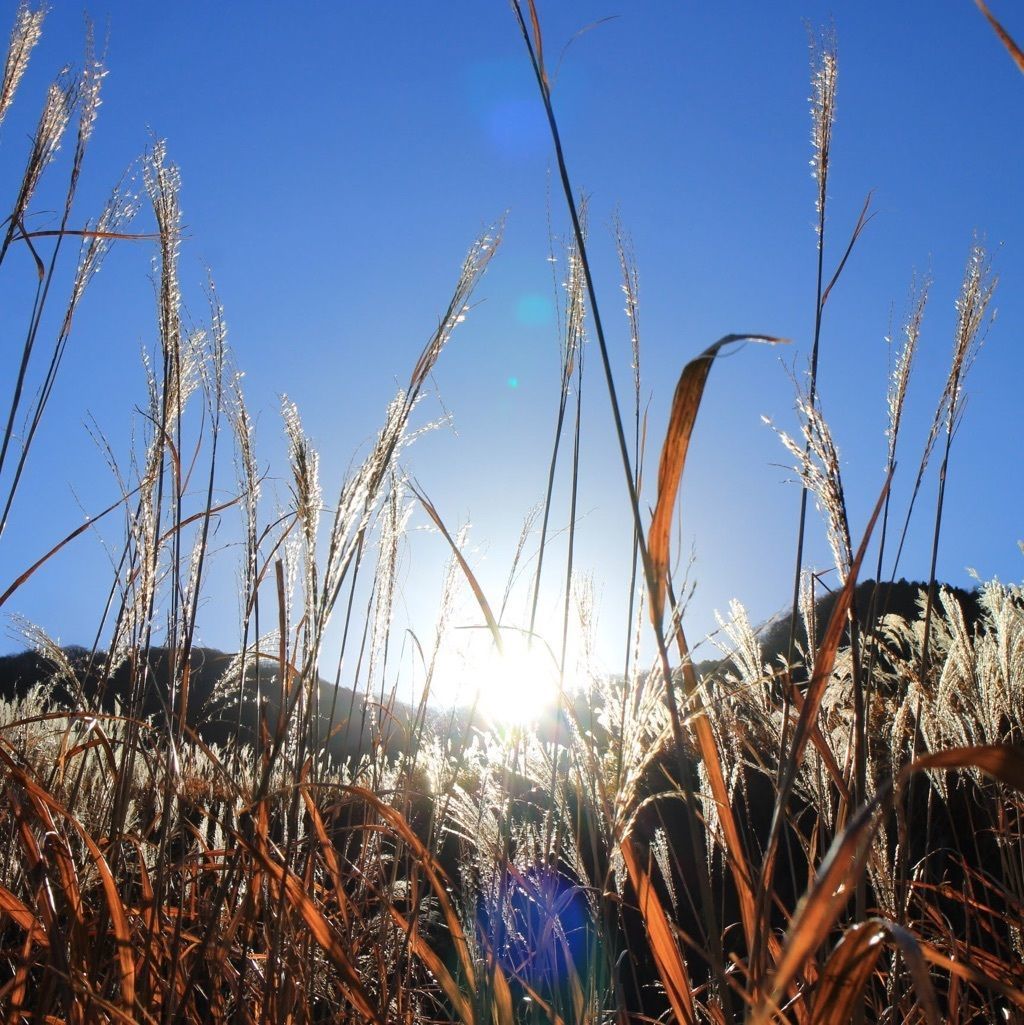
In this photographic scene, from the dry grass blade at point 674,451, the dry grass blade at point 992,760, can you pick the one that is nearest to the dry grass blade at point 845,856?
the dry grass blade at point 992,760

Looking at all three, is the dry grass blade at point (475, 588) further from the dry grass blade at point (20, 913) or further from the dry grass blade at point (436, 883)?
the dry grass blade at point (20, 913)

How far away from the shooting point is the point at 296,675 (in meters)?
1.62

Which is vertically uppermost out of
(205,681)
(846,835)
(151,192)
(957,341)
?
(151,192)

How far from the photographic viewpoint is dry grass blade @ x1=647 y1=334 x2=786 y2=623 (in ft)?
2.43

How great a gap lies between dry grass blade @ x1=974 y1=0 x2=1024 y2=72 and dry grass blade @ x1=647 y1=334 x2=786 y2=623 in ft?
0.95

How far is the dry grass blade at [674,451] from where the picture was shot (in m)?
0.74

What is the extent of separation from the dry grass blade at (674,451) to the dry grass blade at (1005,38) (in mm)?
291

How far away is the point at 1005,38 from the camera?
0.70 metres

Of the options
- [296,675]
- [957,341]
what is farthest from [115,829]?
[957,341]

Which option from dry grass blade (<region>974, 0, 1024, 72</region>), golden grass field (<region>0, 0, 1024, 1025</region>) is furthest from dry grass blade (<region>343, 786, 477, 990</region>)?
dry grass blade (<region>974, 0, 1024, 72</region>)

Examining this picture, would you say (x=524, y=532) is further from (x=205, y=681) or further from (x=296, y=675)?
(x=205, y=681)

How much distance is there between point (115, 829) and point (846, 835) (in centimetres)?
149

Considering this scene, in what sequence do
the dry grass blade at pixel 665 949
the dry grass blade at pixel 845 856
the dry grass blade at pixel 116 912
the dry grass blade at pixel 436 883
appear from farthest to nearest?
1. the dry grass blade at pixel 436 883
2. the dry grass blade at pixel 116 912
3. the dry grass blade at pixel 665 949
4. the dry grass blade at pixel 845 856

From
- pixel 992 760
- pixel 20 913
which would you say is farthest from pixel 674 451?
pixel 20 913
